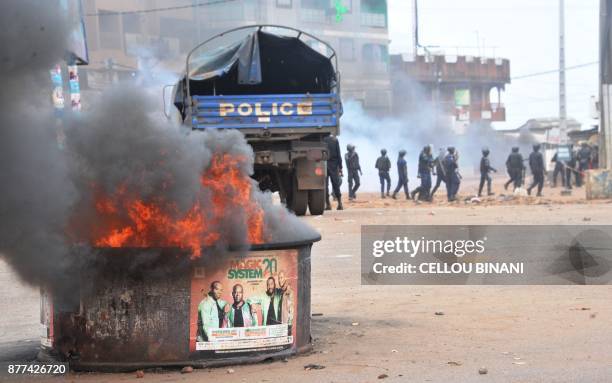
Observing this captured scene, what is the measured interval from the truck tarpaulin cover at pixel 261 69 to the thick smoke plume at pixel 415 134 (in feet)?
127

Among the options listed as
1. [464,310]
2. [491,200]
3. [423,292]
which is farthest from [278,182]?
[491,200]

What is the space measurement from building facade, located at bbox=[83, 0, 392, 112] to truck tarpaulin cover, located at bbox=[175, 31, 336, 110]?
28.9m

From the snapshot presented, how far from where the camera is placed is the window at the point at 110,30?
5197 centimetres

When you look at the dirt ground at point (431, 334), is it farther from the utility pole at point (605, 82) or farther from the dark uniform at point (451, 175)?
the utility pole at point (605, 82)

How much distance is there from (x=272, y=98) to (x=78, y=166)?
30.0 ft

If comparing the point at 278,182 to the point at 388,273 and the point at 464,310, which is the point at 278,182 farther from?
the point at 464,310

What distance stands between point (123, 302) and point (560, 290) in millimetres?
5328

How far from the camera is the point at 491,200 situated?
1115 inches

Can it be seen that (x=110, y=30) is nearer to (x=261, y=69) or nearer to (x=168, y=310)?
(x=261, y=69)

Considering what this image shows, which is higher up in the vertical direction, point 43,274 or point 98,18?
point 98,18

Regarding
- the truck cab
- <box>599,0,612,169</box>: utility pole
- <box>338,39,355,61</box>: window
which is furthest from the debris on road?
<box>338,39,355,61</box>: window

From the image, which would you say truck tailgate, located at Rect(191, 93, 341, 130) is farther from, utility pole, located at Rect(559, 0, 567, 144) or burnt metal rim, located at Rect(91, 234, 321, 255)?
utility pole, located at Rect(559, 0, 567, 144)

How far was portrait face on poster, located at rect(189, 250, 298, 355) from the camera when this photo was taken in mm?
6730

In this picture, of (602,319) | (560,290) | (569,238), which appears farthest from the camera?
(569,238)
